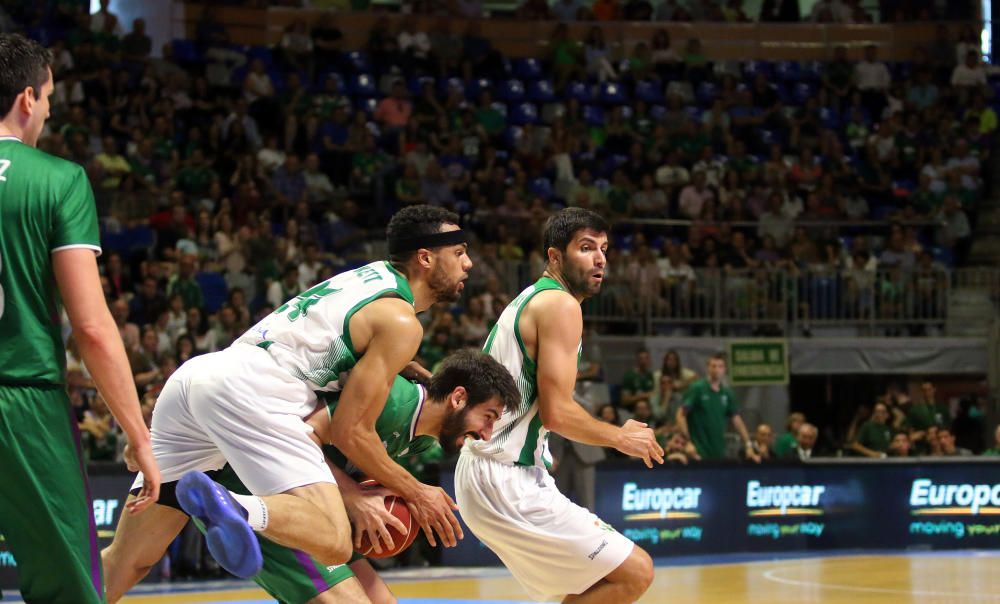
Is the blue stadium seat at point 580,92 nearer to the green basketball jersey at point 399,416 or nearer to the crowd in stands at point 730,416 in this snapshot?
the crowd in stands at point 730,416

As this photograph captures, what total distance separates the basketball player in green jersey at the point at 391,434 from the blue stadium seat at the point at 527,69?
16372 millimetres

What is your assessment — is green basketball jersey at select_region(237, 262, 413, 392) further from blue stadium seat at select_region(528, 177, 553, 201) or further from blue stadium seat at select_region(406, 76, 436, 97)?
blue stadium seat at select_region(406, 76, 436, 97)

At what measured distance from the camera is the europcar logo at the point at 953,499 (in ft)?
49.0

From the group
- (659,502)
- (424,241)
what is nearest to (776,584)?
(659,502)

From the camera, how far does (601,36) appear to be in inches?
869

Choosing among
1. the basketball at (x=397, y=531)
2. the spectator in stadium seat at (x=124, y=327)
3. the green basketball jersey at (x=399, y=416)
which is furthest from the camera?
the spectator in stadium seat at (x=124, y=327)

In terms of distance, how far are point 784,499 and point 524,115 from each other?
785cm

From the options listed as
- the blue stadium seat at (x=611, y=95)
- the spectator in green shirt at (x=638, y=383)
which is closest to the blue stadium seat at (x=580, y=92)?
the blue stadium seat at (x=611, y=95)

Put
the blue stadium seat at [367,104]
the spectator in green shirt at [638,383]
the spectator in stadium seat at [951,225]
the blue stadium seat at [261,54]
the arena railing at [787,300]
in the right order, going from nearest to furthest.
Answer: the spectator in green shirt at [638,383], the arena railing at [787,300], the blue stadium seat at [261,54], the blue stadium seat at [367,104], the spectator in stadium seat at [951,225]

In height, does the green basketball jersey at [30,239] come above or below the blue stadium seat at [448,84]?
above

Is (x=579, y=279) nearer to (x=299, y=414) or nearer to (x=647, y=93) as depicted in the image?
(x=299, y=414)

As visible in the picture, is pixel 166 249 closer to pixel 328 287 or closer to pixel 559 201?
pixel 559 201

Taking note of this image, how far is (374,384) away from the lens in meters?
5.04

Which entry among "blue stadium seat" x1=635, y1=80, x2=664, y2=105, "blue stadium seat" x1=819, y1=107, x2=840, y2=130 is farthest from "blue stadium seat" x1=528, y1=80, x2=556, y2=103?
"blue stadium seat" x1=819, y1=107, x2=840, y2=130
